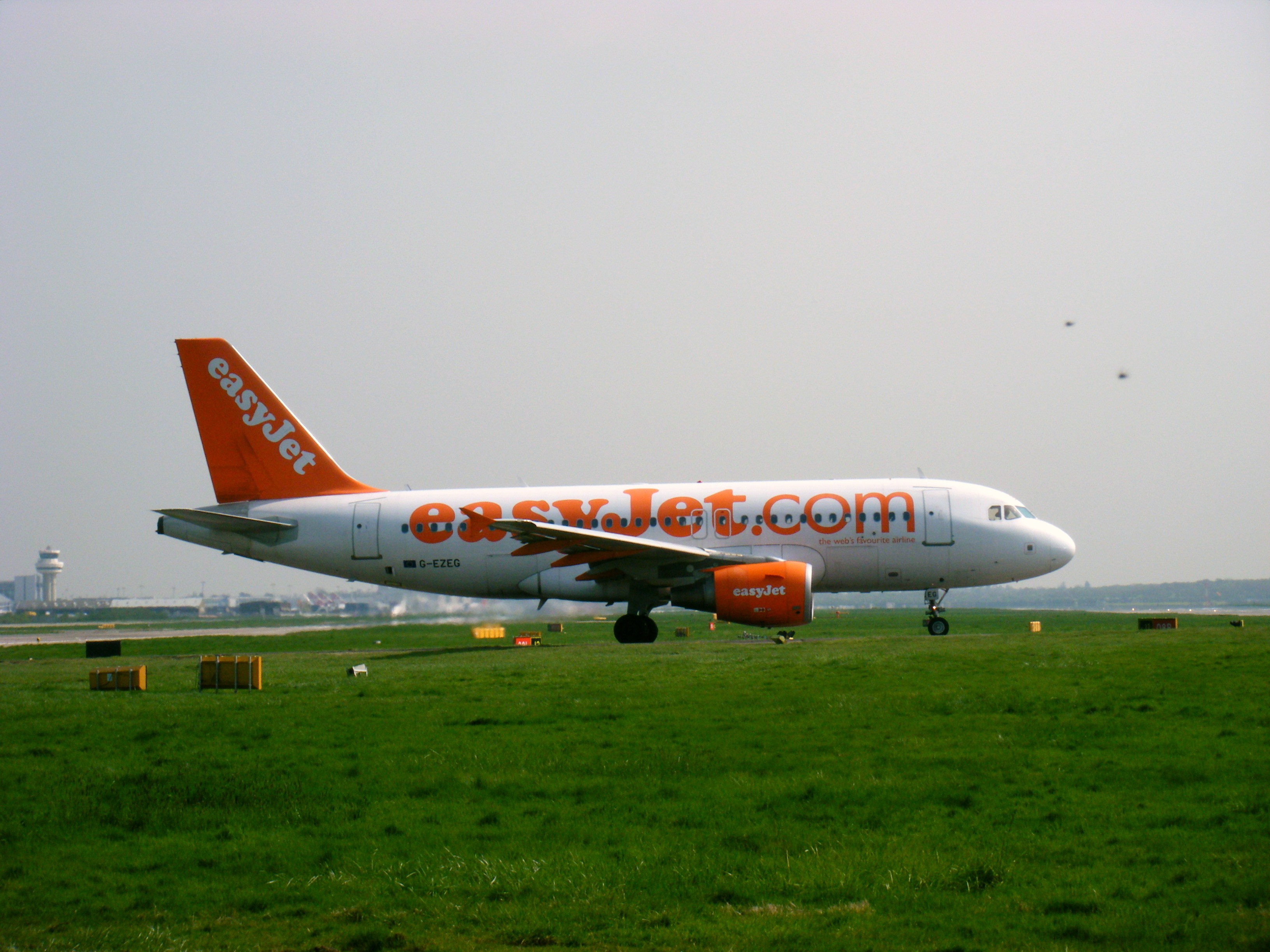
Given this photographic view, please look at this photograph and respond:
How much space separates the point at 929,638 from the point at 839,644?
115 inches

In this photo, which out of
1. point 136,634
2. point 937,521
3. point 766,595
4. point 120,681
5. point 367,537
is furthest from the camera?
point 136,634

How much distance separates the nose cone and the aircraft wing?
8.02 metres

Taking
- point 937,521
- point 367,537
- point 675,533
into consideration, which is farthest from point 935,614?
point 367,537

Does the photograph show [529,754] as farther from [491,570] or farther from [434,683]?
[491,570]

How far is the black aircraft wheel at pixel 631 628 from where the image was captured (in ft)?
99.1

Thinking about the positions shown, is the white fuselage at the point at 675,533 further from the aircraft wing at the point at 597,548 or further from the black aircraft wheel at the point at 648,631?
the black aircraft wheel at the point at 648,631

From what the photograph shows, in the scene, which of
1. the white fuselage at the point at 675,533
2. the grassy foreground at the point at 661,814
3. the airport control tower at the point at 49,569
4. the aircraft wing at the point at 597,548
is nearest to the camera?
the grassy foreground at the point at 661,814

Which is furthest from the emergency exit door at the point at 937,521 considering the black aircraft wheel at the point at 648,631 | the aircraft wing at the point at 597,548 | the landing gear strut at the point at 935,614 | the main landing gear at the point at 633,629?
the main landing gear at the point at 633,629

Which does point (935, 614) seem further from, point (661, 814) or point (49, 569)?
point (49, 569)

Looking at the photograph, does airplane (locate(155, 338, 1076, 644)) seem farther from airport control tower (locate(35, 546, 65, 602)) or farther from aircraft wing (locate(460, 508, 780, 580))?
airport control tower (locate(35, 546, 65, 602))

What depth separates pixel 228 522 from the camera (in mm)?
31578

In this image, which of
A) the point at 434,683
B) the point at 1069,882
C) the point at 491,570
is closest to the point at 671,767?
the point at 1069,882

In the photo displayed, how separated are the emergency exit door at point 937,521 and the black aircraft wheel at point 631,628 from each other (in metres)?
8.18

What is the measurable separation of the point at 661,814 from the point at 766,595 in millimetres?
17111
